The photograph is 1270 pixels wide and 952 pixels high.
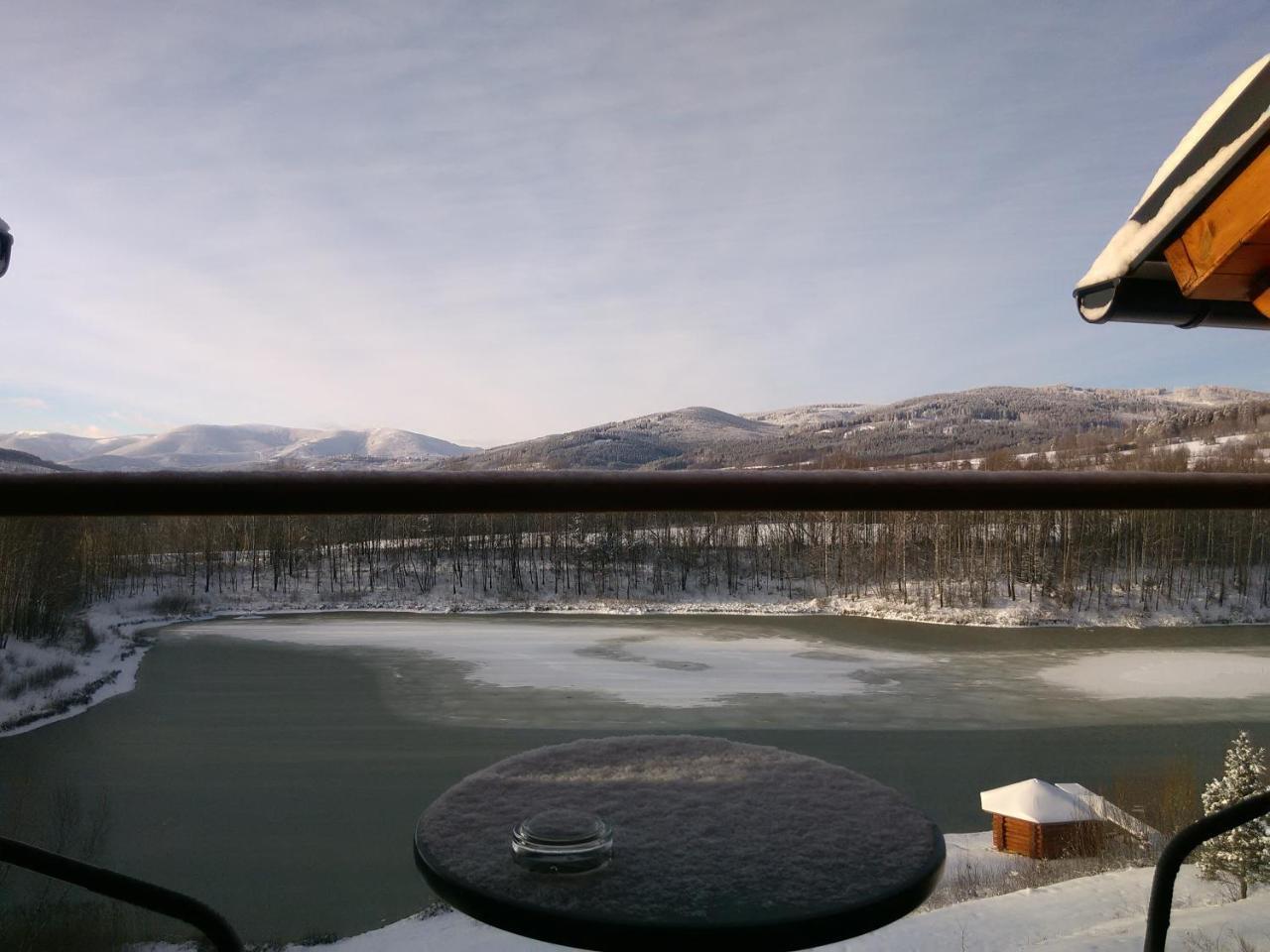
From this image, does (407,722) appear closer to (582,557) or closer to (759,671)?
(582,557)

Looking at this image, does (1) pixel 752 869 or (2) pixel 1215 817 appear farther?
(2) pixel 1215 817

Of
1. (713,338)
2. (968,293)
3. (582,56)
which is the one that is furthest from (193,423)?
(582,56)

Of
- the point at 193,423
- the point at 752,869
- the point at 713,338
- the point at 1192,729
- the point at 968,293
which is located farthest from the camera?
the point at 193,423

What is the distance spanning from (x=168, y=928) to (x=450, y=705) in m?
0.48

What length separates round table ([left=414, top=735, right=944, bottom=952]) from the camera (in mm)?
660

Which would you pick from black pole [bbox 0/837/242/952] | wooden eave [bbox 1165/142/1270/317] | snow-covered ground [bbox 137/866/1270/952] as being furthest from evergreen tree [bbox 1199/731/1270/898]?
black pole [bbox 0/837/242/952]

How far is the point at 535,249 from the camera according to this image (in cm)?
1692

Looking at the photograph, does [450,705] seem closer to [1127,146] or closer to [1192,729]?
[1192,729]

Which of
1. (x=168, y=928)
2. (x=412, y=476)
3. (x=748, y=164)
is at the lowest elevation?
(x=168, y=928)

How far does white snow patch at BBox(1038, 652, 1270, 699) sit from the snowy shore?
0.36ft

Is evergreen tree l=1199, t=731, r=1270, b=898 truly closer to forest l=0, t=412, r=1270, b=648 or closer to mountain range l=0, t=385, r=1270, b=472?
forest l=0, t=412, r=1270, b=648

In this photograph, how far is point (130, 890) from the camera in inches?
31.3

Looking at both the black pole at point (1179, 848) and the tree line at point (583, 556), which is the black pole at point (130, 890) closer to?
the tree line at point (583, 556)

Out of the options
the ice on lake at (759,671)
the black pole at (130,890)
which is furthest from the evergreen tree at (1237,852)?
the black pole at (130,890)
